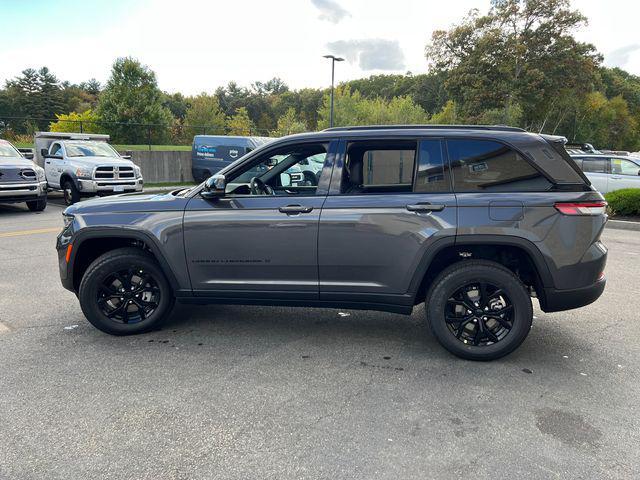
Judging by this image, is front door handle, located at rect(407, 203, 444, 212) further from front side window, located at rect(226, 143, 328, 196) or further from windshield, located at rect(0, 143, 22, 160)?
windshield, located at rect(0, 143, 22, 160)

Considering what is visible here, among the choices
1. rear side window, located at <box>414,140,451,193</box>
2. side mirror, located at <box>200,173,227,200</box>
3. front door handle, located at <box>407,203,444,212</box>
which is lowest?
front door handle, located at <box>407,203,444,212</box>

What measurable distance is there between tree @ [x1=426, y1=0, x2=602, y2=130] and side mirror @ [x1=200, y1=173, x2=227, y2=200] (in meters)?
35.7

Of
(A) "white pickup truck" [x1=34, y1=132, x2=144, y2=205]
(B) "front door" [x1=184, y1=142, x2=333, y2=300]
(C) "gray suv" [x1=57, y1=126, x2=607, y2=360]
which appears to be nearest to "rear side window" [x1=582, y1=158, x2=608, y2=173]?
(C) "gray suv" [x1=57, y1=126, x2=607, y2=360]

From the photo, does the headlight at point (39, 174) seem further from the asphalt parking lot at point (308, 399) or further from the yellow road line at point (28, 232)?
the asphalt parking lot at point (308, 399)

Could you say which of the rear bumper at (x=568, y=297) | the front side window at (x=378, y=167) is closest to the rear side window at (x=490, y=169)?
the front side window at (x=378, y=167)

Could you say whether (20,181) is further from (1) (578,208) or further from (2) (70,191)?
(1) (578,208)

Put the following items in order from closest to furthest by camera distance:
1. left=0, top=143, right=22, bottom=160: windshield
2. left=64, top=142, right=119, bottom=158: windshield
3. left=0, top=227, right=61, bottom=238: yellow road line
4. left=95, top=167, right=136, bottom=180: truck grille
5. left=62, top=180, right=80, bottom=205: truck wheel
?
left=0, top=227, right=61, bottom=238: yellow road line
left=0, top=143, right=22, bottom=160: windshield
left=95, top=167, right=136, bottom=180: truck grille
left=62, top=180, right=80, bottom=205: truck wheel
left=64, top=142, right=119, bottom=158: windshield

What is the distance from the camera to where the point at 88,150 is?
14570mm

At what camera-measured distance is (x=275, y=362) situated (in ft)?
12.1

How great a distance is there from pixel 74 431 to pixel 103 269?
1.63m

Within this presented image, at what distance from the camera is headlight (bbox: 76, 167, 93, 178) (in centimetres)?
1333

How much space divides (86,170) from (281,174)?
10829mm

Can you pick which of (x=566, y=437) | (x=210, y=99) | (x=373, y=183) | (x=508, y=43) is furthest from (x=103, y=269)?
(x=210, y=99)

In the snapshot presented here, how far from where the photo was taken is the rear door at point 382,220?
142 inches
